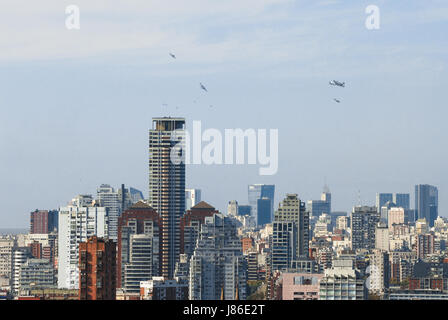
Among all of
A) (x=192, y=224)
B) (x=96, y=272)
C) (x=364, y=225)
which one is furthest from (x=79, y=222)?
(x=96, y=272)

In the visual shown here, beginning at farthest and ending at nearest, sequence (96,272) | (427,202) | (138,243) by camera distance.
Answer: (138,243), (427,202), (96,272)

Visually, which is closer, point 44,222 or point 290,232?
point 44,222

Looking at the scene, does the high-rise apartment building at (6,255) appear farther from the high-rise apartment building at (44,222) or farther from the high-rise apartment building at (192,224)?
the high-rise apartment building at (192,224)

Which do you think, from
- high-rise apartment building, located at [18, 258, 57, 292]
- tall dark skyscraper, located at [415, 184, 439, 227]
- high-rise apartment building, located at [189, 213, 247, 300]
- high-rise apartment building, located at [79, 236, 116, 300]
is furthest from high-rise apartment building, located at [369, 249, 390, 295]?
high-rise apartment building, located at [18, 258, 57, 292]

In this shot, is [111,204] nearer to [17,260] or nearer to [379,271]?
[17,260]

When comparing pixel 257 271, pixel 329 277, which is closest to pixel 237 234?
pixel 257 271

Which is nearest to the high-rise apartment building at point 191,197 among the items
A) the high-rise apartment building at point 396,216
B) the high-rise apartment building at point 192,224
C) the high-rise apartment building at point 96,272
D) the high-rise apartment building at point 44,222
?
the high-rise apartment building at point 192,224
